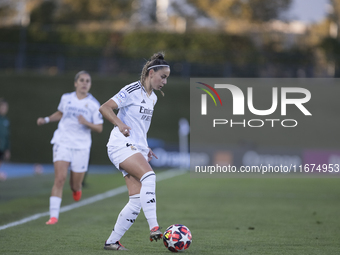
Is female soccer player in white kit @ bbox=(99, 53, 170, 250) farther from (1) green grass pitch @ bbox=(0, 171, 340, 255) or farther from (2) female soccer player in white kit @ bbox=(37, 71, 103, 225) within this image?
(2) female soccer player in white kit @ bbox=(37, 71, 103, 225)

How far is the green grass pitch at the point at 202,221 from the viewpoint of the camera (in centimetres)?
621

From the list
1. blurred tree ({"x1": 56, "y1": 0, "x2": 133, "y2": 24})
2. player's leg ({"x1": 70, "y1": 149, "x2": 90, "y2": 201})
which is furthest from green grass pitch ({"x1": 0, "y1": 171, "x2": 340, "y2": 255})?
blurred tree ({"x1": 56, "y1": 0, "x2": 133, "y2": 24})

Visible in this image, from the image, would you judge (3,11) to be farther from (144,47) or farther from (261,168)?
(261,168)

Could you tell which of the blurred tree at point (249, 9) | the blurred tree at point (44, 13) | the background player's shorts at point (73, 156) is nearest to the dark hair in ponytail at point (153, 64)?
the background player's shorts at point (73, 156)

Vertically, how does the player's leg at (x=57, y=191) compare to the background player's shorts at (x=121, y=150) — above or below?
below

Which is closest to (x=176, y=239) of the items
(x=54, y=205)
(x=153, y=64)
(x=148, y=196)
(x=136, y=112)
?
(x=148, y=196)

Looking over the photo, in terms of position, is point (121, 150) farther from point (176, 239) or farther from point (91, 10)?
point (91, 10)

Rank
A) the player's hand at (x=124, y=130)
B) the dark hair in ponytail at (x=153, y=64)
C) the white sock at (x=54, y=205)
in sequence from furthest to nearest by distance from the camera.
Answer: the white sock at (x=54, y=205) < the dark hair in ponytail at (x=153, y=64) < the player's hand at (x=124, y=130)

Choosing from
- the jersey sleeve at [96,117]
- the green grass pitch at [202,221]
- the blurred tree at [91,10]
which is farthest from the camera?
the blurred tree at [91,10]

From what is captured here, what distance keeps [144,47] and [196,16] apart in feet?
21.4

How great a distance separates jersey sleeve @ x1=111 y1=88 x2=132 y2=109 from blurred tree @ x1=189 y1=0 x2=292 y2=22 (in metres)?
31.7

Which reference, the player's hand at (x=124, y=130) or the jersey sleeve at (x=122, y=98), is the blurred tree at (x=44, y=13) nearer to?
the jersey sleeve at (x=122, y=98)

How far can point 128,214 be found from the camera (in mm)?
5863

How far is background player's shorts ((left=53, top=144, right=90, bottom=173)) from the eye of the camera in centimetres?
819
